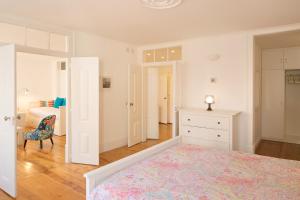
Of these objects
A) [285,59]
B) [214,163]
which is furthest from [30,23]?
[285,59]

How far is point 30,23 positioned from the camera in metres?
3.17

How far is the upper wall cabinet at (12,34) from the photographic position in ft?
9.48

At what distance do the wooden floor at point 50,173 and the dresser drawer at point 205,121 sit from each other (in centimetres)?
135

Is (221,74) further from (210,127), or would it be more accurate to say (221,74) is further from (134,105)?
(134,105)

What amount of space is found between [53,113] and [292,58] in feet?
20.9

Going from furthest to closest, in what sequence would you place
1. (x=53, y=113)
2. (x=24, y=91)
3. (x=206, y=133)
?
(x=24, y=91) < (x=53, y=113) < (x=206, y=133)

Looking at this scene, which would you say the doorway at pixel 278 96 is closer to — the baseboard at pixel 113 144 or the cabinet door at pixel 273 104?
the cabinet door at pixel 273 104

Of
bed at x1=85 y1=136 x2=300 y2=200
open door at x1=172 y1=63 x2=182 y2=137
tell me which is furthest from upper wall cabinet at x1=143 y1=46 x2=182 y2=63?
bed at x1=85 y1=136 x2=300 y2=200

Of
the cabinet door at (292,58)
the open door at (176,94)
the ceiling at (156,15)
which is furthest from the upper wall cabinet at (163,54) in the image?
the cabinet door at (292,58)

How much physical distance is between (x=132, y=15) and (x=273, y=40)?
3.10 meters

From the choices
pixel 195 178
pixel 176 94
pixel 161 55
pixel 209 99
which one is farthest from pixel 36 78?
pixel 195 178

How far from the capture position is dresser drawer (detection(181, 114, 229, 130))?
367 centimetres

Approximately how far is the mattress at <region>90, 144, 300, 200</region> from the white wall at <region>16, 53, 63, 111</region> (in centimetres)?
625

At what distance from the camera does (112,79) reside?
4.52 m
